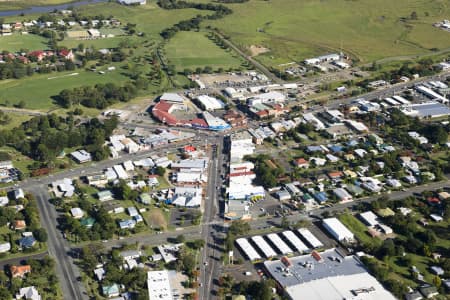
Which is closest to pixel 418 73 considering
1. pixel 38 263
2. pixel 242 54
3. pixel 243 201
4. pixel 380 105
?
pixel 380 105

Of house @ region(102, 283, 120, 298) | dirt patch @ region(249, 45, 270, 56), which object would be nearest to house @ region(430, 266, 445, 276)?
house @ region(102, 283, 120, 298)

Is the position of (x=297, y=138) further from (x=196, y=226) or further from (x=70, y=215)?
(x=70, y=215)

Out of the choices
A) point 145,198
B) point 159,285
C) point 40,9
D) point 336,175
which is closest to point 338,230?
point 336,175

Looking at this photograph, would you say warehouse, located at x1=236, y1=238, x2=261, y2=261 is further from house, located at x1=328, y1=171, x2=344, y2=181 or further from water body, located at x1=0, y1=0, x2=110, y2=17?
water body, located at x1=0, y1=0, x2=110, y2=17

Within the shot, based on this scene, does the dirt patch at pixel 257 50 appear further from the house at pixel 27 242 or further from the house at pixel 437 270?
the house at pixel 437 270

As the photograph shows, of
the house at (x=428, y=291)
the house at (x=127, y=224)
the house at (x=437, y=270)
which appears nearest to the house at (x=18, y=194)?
the house at (x=127, y=224)

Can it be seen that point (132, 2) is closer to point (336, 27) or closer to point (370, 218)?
point (336, 27)

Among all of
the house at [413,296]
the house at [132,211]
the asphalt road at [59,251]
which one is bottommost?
the asphalt road at [59,251]
